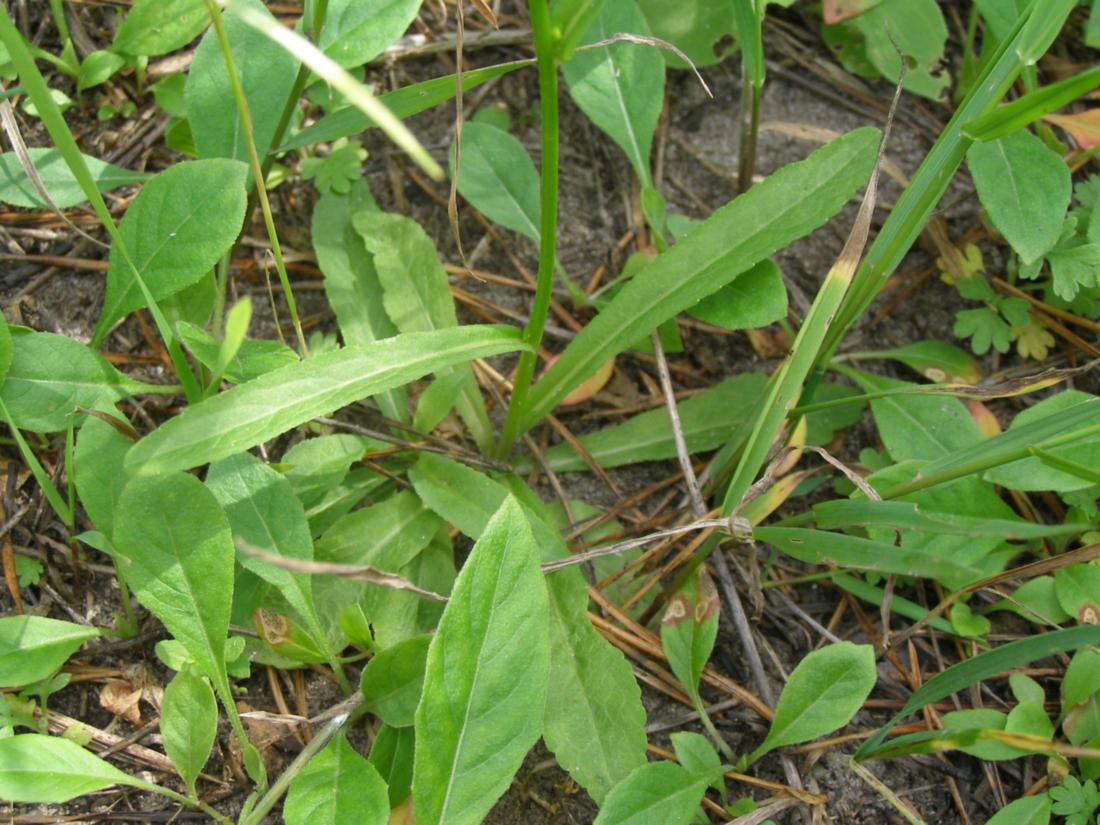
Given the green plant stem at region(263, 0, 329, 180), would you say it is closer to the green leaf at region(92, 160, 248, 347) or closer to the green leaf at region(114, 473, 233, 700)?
the green leaf at region(92, 160, 248, 347)

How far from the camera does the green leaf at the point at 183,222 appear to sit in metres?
1.69

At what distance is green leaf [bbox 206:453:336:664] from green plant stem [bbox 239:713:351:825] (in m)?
0.11

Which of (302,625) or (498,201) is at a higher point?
(498,201)

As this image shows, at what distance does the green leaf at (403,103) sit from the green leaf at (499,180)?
0.31m

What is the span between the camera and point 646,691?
177 centimetres

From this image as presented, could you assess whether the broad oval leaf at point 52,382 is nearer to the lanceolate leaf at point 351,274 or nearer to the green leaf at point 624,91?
the lanceolate leaf at point 351,274

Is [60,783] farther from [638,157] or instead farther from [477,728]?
[638,157]

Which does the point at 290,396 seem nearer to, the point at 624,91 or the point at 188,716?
the point at 188,716

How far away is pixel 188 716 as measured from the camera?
1.46 m

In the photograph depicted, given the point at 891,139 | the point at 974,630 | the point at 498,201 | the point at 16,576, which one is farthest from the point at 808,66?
the point at 16,576

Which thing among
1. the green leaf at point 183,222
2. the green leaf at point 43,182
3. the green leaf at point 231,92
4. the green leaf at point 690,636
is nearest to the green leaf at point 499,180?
the green leaf at point 231,92

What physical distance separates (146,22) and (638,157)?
1.07 m

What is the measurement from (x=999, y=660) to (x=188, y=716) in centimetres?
125

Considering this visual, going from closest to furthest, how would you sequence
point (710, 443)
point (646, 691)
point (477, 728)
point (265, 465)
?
point (477, 728) → point (265, 465) → point (646, 691) → point (710, 443)
